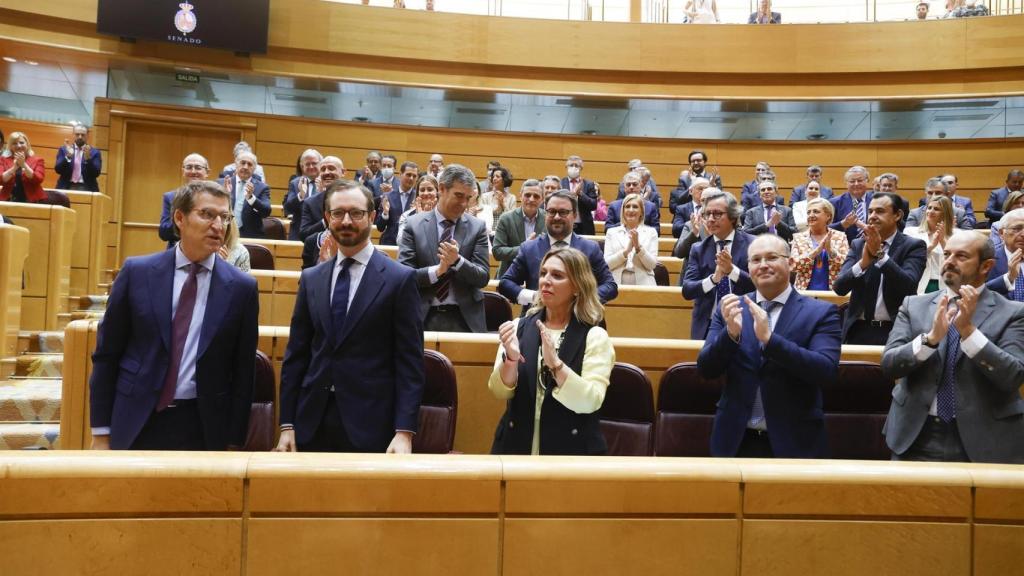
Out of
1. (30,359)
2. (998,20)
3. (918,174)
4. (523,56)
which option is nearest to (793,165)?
(918,174)

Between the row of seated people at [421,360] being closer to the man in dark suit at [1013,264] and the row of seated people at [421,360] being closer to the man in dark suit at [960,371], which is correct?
the man in dark suit at [960,371]

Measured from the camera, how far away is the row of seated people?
2.20 m

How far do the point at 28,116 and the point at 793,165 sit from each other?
946 cm

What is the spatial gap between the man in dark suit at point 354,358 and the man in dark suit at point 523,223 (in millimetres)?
2258

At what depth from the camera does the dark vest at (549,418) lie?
2232 millimetres

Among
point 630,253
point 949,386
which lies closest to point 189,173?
point 630,253

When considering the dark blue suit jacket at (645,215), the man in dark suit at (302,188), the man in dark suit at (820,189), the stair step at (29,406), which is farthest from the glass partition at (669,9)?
the stair step at (29,406)

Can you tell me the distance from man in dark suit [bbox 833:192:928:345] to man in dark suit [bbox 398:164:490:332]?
5.47 ft

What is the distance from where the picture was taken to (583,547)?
1.65 metres

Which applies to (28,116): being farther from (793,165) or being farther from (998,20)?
(998,20)

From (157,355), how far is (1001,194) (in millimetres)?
8054

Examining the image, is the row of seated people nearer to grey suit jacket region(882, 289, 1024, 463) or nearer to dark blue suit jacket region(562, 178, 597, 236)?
grey suit jacket region(882, 289, 1024, 463)

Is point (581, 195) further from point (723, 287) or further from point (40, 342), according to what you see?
point (40, 342)

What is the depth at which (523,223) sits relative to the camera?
16.0 ft
